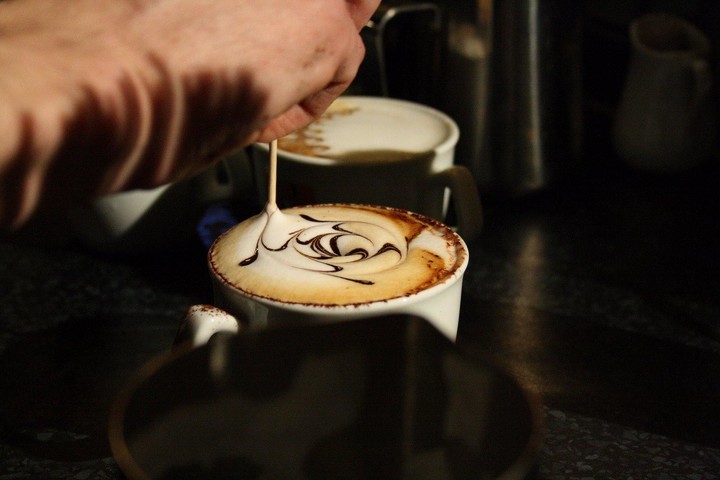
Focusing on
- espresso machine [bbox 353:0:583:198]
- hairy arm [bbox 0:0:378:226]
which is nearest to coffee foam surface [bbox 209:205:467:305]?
hairy arm [bbox 0:0:378:226]

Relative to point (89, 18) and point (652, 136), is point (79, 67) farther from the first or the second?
point (652, 136)

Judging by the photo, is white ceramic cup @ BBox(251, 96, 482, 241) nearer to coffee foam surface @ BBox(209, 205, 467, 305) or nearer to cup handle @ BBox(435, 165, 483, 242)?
cup handle @ BBox(435, 165, 483, 242)

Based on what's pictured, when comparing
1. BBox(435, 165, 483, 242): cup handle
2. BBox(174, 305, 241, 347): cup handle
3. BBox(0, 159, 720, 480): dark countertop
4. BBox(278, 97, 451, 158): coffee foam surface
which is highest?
BBox(174, 305, 241, 347): cup handle

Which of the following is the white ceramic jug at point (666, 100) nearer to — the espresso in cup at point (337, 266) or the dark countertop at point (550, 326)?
the dark countertop at point (550, 326)

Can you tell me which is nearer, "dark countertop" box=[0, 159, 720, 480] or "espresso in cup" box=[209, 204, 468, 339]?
"espresso in cup" box=[209, 204, 468, 339]

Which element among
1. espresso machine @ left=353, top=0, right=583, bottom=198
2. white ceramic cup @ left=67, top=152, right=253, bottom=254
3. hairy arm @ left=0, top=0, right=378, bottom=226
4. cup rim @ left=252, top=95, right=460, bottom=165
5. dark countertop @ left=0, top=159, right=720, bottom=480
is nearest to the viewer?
hairy arm @ left=0, top=0, right=378, bottom=226

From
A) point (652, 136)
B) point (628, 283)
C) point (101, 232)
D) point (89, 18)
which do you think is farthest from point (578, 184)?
point (89, 18)
